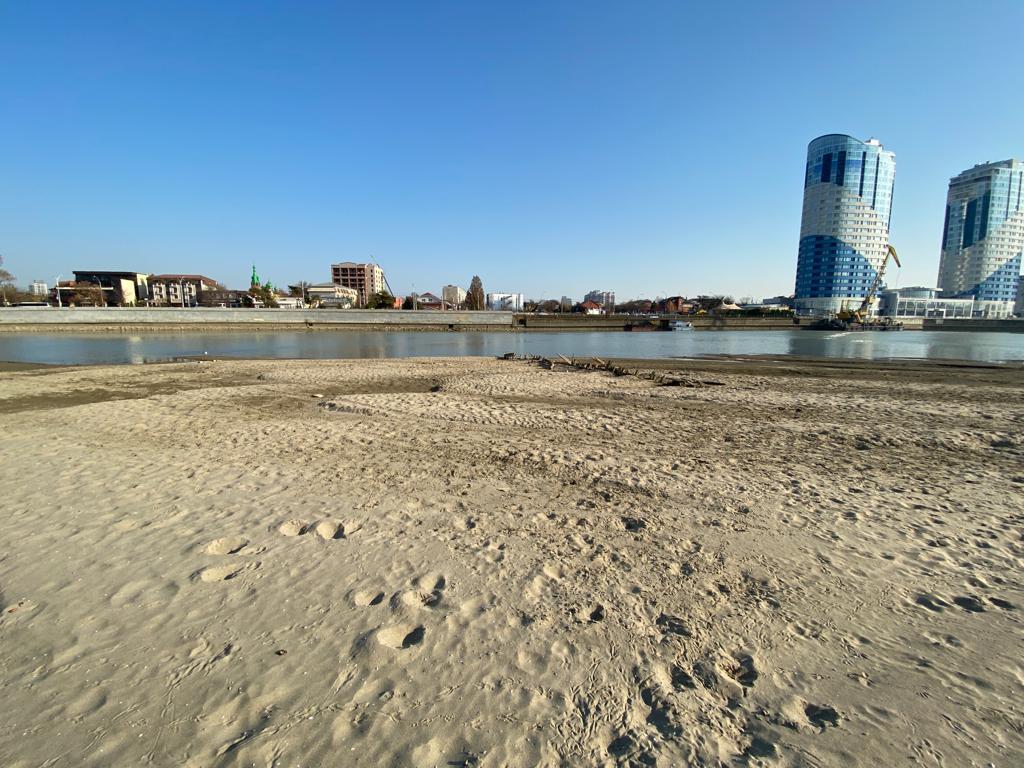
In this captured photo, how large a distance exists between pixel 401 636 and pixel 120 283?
165107 mm

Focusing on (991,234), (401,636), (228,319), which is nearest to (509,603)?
(401,636)

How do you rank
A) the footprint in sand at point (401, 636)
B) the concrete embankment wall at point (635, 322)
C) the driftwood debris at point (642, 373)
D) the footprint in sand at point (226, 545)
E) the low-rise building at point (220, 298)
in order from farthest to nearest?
1. the low-rise building at point (220, 298)
2. the concrete embankment wall at point (635, 322)
3. the driftwood debris at point (642, 373)
4. the footprint in sand at point (226, 545)
5. the footprint in sand at point (401, 636)

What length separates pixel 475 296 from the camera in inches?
5098

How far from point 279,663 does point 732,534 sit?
4.13m

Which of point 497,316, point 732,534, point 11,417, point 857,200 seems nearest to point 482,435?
point 732,534

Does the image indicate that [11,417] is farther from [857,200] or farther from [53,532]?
[857,200]

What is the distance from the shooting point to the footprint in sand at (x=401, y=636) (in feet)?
9.77

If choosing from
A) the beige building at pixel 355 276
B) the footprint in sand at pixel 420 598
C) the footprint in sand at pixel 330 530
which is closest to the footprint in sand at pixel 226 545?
the footprint in sand at pixel 330 530

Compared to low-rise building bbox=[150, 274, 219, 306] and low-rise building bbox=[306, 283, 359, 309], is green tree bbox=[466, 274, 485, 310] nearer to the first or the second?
low-rise building bbox=[306, 283, 359, 309]

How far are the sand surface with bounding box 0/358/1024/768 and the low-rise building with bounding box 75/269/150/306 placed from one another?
150 m

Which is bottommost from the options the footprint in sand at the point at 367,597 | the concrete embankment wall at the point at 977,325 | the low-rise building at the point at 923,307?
the footprint in sand at the point at 367,597

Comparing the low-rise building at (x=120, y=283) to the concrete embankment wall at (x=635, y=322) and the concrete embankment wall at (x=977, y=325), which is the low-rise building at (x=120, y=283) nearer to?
the concrete embankment wall at (x=635, y=322)

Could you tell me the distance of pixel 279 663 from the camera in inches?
110

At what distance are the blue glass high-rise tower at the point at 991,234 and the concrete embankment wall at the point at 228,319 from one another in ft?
544
